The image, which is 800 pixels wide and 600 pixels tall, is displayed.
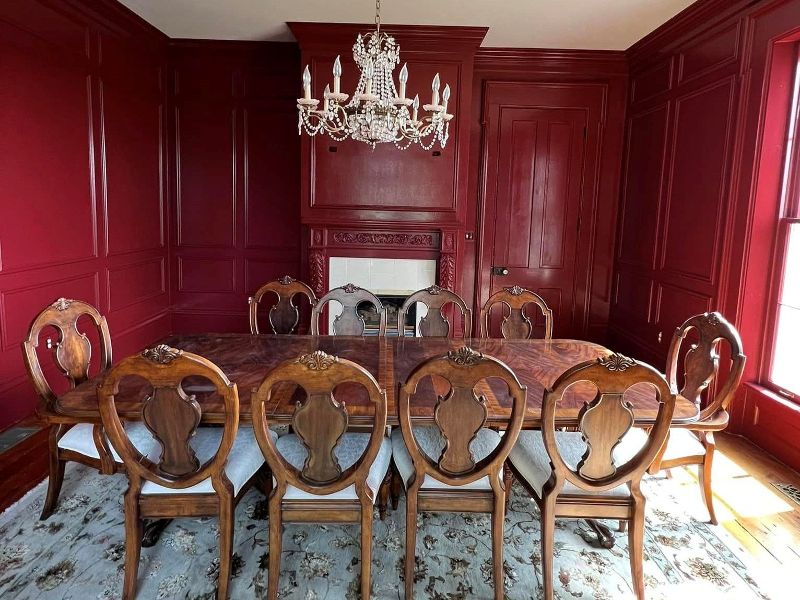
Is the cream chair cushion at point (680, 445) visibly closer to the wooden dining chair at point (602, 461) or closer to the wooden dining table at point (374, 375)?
the wooden dining table at point (374, 375)

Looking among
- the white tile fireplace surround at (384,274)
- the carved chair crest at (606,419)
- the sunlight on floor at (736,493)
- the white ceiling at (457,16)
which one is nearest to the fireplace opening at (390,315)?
the white tile fireplace surround at (384,274)

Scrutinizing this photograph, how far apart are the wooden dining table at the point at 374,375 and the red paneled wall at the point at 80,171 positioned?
123 cm

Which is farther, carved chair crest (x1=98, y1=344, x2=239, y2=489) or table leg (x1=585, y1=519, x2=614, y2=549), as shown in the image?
table leg (x1=585, y1=519, x2=614, y2=549)

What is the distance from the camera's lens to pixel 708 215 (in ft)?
11.9

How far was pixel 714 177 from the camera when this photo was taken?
356cm

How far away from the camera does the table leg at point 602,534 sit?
7.25ft

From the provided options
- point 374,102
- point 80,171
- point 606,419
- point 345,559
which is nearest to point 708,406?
point 606,419

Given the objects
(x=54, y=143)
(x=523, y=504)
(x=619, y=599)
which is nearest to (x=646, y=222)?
(x=523, y=504)

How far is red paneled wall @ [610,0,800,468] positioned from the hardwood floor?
195 mm

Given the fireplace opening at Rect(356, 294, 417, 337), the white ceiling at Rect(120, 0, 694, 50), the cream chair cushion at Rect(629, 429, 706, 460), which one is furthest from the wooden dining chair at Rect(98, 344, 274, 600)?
the white ceiling at Rect(120, 0, 694, 50)

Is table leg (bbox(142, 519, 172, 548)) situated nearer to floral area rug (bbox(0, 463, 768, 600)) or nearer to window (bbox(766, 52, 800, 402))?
floral area rug (bbox(0, 463, 768, 600))

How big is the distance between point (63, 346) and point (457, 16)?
11.4ft

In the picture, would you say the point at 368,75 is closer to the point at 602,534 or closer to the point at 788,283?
the point at 602,534

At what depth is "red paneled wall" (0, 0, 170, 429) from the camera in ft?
10.3
